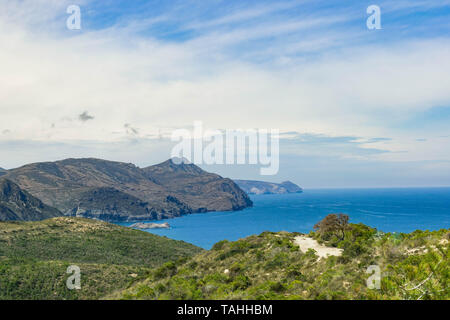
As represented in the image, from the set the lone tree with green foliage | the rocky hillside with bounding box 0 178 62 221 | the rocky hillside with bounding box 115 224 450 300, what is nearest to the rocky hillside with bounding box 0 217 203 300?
the rocky hillside with bounding box 115 224 450 300

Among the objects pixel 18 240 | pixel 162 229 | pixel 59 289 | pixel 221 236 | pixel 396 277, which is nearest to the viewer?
pixel 396 277

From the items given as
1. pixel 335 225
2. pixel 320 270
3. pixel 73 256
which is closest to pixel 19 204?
pixel 73 256

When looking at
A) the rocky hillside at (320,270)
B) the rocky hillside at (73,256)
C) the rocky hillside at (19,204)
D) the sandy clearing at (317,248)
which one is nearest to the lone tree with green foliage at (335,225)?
the rocky hillside at (320,270)

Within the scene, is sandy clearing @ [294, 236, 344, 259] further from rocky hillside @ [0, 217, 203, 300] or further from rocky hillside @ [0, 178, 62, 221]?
rocky hillside @ [0, 178, 62, 221]

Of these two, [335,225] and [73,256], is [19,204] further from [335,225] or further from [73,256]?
[335,225]

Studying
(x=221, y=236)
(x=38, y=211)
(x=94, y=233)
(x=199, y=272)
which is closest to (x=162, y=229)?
(x=221, y=236)

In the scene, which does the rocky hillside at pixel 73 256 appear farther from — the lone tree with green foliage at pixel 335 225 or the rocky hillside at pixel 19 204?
the rocky hillside at pixel 19 204
